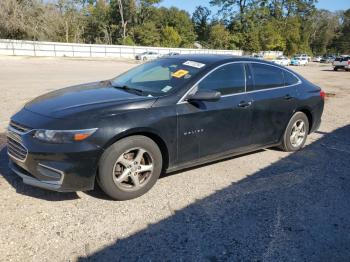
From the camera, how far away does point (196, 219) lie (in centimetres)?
372

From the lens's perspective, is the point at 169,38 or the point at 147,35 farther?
the point at 169,38

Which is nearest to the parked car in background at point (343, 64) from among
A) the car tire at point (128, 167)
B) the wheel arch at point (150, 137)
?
the wheel arch at point (150, 137)

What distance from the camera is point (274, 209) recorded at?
4.02m

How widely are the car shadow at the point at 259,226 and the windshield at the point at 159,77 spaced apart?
1455 millimetres

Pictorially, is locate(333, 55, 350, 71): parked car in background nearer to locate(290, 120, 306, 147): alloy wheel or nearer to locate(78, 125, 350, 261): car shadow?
locate(290, 120, 306, 147): alloy wheel

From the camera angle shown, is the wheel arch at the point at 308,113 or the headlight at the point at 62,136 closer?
the headlight at the point at 62,136

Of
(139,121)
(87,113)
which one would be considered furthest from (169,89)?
(87,113)

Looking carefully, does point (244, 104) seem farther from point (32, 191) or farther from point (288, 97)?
point (32, 191)

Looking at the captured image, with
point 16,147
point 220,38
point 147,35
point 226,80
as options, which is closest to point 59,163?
point 16,147

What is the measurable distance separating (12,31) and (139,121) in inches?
1915

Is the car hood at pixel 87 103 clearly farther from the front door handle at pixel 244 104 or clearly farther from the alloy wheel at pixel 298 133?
the alloy wheel at pixel 298 133

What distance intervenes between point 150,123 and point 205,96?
31.3 inches

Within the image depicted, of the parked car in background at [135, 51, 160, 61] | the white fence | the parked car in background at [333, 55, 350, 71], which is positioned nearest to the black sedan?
the white fence

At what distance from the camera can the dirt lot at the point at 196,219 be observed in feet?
10.3
